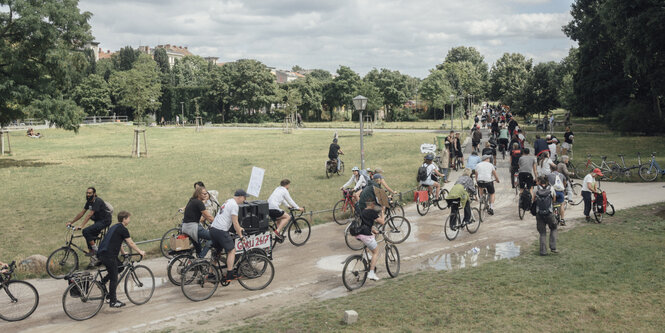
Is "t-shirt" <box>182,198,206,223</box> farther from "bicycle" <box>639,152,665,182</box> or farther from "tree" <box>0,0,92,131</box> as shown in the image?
"tree" <box>0,0,92,131</box>

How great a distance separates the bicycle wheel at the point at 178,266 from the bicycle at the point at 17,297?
2.29 m

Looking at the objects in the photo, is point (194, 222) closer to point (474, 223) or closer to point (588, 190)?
point (474, 223)

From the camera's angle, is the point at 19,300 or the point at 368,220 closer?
the point at 19,300

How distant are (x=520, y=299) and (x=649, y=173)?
15762 mm

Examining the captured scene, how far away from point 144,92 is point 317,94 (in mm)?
51999

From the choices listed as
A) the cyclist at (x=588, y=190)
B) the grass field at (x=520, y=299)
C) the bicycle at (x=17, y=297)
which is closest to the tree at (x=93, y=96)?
the bicycle at (x=17, y=297)

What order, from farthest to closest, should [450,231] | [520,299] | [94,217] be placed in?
[450,231] → [94,217] → [520,299]

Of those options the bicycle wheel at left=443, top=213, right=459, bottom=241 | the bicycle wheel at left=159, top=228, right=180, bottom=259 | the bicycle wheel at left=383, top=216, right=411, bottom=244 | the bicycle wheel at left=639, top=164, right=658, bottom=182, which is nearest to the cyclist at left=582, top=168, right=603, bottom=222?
the bicycle wheel at left=443, top=213, right=459, bottom=241

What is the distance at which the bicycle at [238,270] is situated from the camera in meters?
9.30

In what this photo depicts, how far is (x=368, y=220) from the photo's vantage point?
9414 millimetres

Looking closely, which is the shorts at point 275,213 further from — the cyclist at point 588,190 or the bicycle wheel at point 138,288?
the cyclist at point 588,190

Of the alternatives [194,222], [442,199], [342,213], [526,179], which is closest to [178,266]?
[194,222]

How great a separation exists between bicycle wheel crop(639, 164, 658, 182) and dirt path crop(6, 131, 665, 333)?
578 centimetres

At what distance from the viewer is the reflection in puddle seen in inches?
420
